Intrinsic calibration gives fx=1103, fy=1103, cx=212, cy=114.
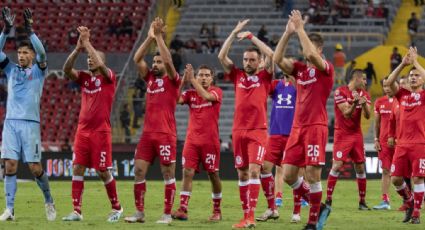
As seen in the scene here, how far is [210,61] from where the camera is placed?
40938 mm

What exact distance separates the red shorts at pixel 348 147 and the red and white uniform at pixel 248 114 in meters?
4.27

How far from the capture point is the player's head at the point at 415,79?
715 inches

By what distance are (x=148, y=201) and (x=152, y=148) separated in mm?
5723

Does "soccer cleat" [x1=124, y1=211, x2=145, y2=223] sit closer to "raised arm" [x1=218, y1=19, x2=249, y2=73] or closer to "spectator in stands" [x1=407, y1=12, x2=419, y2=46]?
"raised arm" [x1=218, y1=19, x2=249, y2=73]

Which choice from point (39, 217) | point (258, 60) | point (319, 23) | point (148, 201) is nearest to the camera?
point (258, 60)

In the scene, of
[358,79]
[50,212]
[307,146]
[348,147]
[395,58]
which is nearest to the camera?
[307,146]

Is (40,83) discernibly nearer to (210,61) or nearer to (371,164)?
(371,164)

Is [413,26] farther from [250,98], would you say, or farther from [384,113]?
[250,98]

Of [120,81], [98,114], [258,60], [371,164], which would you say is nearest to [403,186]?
[258,60]

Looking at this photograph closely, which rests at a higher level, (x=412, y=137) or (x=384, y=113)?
(x=384, y=113)

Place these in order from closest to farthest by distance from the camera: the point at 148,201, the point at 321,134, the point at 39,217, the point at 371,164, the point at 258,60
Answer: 1. the point at 321,134
2. the point at 258,60
3. the point at 39,217
4. the point at 148,201
5. the point at 371,164

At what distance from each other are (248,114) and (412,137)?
9.60ft

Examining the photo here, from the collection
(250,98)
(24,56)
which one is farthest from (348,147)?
(24,56)

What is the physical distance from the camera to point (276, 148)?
19656 mm
